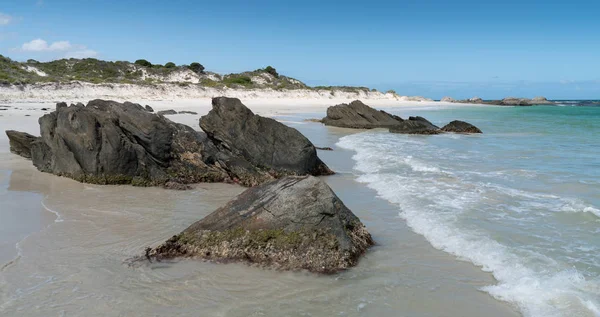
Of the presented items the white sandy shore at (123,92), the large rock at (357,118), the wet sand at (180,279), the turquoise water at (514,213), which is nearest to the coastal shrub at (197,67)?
the white sandy shore at (123,92)

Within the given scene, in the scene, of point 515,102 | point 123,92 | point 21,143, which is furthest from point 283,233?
point 515,102

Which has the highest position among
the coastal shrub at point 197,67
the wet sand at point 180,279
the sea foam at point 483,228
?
the coastal shrub at point 197,67

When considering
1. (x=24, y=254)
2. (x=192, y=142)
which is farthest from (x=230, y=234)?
(x=192, y=142)

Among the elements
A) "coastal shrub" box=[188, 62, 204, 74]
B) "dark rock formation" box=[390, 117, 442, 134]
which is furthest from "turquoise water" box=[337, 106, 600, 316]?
"coastal shrub" box=[188, 62, 204, 74]

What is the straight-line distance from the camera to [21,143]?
13984mm

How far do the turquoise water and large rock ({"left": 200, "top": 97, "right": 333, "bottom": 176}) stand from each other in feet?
5.43

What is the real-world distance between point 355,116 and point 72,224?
2858 centimetres

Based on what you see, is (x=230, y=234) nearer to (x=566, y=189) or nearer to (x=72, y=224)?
(x=72, y=224)

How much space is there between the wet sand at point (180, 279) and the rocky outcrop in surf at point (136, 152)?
103 inches

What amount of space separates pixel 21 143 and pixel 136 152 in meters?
5.15

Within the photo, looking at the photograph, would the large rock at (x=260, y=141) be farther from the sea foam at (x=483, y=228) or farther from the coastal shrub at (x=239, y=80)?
the coastal shrub at (x=239, y=80)

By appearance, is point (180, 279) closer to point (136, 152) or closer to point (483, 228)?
point (483, 228)

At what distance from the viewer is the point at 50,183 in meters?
10.7

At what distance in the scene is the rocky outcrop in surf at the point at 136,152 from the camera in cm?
1103
